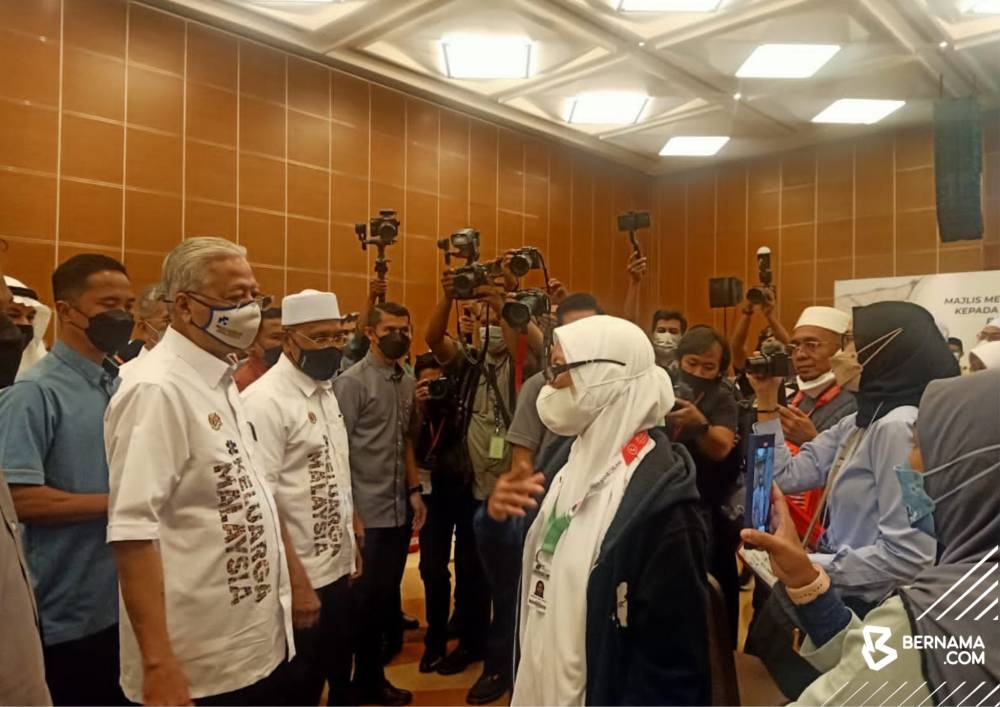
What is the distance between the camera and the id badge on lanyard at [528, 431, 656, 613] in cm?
141

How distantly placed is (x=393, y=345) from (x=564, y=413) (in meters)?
1.44

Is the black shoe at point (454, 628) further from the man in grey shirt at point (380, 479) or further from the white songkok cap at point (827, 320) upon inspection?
the white songkok cap at point (827, 320)

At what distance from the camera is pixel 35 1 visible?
3.46m

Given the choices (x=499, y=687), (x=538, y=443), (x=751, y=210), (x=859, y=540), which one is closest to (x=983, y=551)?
(x=859, y=540)

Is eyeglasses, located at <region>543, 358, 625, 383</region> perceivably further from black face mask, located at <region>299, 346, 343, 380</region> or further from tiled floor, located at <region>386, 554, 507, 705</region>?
tiled floor, located at <region>386, 554, 507, 705</region>

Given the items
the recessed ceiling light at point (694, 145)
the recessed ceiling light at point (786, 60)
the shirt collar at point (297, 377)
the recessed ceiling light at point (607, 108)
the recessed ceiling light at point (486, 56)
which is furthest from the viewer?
the recessed ceiling light at point (694, 145)

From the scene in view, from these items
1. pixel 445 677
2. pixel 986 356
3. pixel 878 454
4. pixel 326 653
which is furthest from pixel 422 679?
pixel 986 356

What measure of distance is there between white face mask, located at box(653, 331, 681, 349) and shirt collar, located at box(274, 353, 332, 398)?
1.90 meters

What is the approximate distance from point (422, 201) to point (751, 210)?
3415mm

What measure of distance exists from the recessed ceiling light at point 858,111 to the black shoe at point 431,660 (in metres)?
4.92

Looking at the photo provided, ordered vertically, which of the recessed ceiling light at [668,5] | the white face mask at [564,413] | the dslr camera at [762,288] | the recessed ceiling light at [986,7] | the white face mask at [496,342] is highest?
the recessed ceiling light at [986,7]

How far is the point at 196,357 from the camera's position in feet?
5.00

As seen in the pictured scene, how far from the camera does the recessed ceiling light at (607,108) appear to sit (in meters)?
4.71

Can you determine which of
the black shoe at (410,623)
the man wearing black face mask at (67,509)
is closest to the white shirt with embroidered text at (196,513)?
the man wearing black face mask at (67,509)
